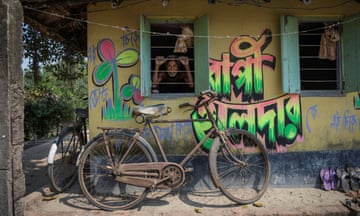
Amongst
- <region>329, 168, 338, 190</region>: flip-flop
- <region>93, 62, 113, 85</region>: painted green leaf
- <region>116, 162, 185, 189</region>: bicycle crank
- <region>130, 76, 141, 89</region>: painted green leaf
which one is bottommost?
<region>329, 168, 338, 190</region>: flip-flop

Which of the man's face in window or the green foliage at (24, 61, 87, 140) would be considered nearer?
the man's face in window

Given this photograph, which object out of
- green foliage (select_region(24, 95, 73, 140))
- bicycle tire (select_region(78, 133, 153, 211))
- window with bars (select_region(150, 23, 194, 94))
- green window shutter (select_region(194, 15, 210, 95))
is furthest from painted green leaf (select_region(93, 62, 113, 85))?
green foliage (select_region(24, 95, 73, 140))

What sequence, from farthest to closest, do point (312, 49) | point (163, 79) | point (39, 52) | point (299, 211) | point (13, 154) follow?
point (39, 52), point (312, 49), point (163, 79), point (299, 211), point (13, 154)

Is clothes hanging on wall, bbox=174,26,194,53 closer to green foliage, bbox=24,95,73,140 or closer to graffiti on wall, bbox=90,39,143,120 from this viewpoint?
graffiti on wall, bbox=90,39,143,120

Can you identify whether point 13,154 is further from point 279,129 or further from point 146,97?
point 279,129

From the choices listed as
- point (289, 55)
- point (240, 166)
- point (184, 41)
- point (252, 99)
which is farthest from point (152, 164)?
point (289, 55)

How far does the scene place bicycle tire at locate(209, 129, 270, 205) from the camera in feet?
13.5

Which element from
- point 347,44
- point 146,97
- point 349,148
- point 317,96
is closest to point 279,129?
point 317,96

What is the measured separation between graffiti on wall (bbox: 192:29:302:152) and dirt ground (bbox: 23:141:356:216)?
89cm

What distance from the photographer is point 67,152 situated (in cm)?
495

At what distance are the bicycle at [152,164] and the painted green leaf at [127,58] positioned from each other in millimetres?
942

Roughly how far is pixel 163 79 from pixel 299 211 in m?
2.93

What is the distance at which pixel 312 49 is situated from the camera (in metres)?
5.72

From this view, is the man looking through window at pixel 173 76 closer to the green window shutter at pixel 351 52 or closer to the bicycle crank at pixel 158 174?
the bicycle crank at pixel 158 174
